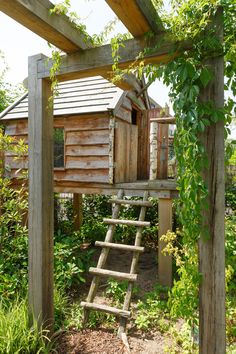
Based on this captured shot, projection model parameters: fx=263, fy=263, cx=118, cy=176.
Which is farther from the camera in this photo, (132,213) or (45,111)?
(132,213)

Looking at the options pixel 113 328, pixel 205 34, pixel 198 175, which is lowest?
pixel 113 328

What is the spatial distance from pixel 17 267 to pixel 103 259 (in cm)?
149

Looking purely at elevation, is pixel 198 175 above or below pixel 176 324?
above

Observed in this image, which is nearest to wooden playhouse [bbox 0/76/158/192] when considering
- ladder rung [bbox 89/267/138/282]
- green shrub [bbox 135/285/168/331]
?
ladder rung [bbox 89/267/138/282]

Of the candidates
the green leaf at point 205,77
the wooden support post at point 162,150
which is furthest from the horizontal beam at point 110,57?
the wooden support post at point 162,150

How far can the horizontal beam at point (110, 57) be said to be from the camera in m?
2.02

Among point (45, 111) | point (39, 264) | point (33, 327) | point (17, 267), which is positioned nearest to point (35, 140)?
point (45, 111)

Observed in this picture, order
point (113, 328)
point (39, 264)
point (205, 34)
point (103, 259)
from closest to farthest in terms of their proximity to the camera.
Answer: point (205, 34)
point (39, 264)
point (113, 328)
point (103, 259)

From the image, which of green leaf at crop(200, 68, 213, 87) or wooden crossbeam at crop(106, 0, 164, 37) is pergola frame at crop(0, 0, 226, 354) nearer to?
wooden crossbeam at crop(106, 0, 164, 37)

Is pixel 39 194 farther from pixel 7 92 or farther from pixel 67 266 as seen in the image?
pixel 7 92

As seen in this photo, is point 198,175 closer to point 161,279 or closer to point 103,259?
point 103,259

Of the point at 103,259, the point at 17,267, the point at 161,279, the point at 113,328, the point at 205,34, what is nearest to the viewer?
the point at 205,34

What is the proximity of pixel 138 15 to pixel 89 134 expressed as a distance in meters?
3.91

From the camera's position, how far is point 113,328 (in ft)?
12.1
